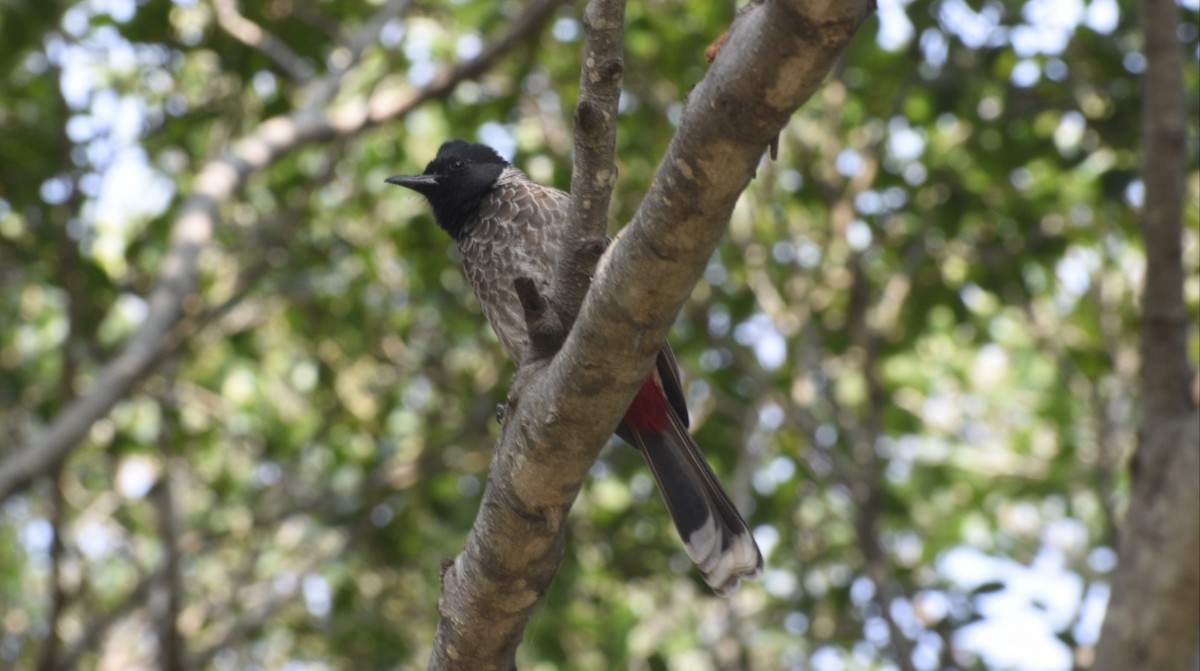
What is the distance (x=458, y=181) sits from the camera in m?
4.15

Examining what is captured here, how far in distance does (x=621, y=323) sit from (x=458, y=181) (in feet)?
7.44

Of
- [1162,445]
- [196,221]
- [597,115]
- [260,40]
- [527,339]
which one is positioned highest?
[597,115]

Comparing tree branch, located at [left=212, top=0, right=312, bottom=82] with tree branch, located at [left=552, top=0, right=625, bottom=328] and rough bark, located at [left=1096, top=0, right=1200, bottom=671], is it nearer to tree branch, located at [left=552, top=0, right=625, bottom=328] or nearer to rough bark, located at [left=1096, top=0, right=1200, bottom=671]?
rough bark, located at [left=1096, top=0, right=1200, bottom=671]

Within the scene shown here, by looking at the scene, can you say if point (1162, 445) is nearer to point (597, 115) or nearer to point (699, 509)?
point (699, 509)

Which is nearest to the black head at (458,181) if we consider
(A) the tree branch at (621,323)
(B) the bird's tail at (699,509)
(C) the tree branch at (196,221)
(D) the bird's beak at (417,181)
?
(D) the bird's beak at (417,181)

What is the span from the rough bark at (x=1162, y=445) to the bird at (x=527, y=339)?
83 cm

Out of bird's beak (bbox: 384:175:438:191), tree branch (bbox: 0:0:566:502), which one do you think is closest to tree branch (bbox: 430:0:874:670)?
bird's beak (bbox: 384:175:438:191)

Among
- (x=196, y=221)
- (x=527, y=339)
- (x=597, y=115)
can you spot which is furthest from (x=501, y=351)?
(x=597, y=115)

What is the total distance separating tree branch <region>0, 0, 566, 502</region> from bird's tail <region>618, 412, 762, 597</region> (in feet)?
6.34

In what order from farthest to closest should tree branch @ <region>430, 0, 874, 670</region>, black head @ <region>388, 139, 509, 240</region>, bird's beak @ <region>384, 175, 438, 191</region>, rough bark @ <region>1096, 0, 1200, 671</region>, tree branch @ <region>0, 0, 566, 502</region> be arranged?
1. tree branch @ <region>0, 0, 566, 502</region>
2. bird's beak @ <region>384, 175, 438, 191</region>
3. black head @ <region>388, 139, 509, 240</region>
4. rough bark @ <region>1096, 0, 1200, 671</region>
5. tree branch @ <region>430, 0, 874, 670</region>

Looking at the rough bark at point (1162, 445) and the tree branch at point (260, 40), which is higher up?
the rough bark at point (1162, 445)

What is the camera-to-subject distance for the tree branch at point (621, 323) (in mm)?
1636

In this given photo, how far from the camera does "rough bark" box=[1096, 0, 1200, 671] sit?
3061 millimetres

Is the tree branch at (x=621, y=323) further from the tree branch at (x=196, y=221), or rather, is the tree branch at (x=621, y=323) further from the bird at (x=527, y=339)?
the tree branch at (x=196, y=221)
